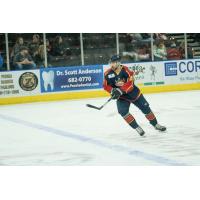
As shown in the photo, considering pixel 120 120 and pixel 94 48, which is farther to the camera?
pixel 120 120

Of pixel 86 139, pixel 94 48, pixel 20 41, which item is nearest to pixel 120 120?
pixel 86 139

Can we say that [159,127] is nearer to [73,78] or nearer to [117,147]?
[117,147]

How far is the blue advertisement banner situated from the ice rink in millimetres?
174

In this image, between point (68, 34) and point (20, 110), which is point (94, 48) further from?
point (20, 110)

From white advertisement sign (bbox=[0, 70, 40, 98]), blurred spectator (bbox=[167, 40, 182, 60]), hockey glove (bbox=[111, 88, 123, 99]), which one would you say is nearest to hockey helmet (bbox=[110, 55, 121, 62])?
hockey glove (bbox=[111, 88, 123, 99])

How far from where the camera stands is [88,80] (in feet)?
17.2

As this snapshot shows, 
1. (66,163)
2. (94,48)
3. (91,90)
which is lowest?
(66,163)

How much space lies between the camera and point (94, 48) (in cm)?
432

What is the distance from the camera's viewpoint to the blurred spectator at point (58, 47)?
4066 millimetres

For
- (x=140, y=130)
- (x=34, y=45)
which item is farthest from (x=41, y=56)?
(x=140, y=130)

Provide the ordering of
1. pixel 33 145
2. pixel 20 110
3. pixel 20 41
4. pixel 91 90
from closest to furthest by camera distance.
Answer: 1. pixel 20 41
2. pixel 33 145
3. pixel 91 90
4. pixel 20 110

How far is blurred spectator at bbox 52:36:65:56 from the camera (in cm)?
407

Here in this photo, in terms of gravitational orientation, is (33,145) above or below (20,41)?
below

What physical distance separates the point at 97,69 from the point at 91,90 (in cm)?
44
